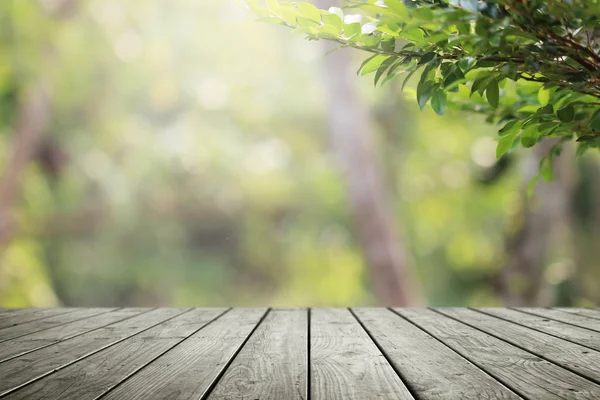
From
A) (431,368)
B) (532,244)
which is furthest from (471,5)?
(532,244)

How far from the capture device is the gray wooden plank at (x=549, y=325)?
69.2 inches

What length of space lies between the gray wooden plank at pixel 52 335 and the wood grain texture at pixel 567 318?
1.41m

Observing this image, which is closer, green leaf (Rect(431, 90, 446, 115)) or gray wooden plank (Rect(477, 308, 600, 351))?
green leaf (Rect(431, 90, 446, 115))

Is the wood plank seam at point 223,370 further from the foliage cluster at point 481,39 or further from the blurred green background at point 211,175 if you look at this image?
the blurred green background at point 211,175

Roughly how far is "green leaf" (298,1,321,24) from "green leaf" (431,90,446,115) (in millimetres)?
258

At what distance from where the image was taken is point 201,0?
1135 centimetres

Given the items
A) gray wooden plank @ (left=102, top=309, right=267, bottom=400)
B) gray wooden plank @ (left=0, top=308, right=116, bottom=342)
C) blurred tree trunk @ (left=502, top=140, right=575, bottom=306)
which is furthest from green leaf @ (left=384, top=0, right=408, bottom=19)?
blurred tree trunk @ (left=502, top=140, right=575, bottom=306)

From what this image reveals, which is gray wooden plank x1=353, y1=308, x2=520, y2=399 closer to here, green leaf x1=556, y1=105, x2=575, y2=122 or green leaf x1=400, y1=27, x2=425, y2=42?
green leaf x1=556, y1=105, x2=575, y2=122

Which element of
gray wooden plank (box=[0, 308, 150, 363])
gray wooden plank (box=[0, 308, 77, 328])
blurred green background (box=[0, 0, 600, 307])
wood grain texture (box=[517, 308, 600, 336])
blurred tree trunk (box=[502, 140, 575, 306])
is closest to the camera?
gray wooden plank (box=[0, 308, 150, 363])

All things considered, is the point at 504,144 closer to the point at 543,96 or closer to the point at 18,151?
the point at 543,96

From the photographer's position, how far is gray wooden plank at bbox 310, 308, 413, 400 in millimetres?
1168

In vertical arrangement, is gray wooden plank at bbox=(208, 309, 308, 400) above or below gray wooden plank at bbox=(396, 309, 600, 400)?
above

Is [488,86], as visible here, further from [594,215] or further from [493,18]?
[594,215]

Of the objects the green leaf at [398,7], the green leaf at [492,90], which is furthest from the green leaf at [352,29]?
the green leaf at [492,90]
